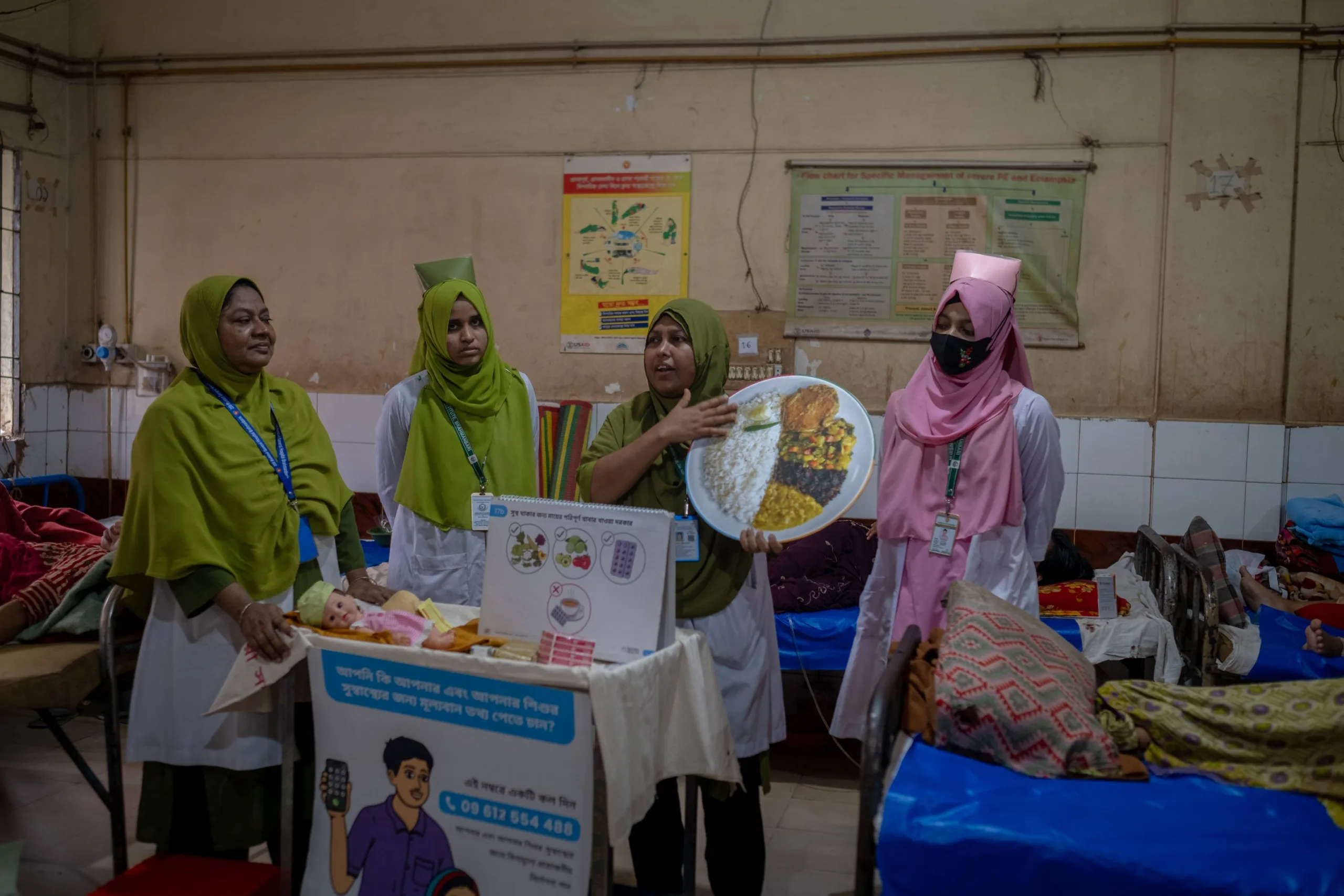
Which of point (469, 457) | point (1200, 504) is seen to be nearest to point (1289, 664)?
point (1200, 504)

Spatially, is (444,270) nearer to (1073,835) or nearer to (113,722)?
(113,722)

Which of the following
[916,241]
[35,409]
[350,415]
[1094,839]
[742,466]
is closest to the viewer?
[1094,839]

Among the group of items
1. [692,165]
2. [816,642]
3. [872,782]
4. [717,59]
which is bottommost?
[816,642]

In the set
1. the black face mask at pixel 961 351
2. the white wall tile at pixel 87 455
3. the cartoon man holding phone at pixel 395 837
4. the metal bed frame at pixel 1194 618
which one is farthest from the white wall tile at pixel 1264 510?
the white wall tile at pixel 87 455

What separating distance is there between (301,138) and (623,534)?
422 centimetres

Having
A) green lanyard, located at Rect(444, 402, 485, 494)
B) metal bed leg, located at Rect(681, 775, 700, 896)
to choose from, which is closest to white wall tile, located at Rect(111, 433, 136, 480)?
green lanyard, located at Rect(444, 402, 485, 494)

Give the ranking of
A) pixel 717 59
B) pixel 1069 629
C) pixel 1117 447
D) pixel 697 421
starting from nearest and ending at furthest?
1. pixel 697 421
2. pixel 1069 629
3. pixel 1117 447
4. pixel 717 59

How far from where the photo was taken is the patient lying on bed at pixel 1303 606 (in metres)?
3.43

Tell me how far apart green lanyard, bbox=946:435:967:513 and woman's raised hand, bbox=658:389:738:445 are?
2.05 ft

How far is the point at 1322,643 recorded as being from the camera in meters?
3.44

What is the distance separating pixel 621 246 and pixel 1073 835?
382 centimetres

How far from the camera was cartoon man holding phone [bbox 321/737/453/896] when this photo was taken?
2012 mm

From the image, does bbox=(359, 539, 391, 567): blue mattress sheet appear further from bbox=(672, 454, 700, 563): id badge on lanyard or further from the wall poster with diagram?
bbox=(672, 454, 700, 563): id badge on lanyard

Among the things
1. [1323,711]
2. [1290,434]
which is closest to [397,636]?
[1323,711]
